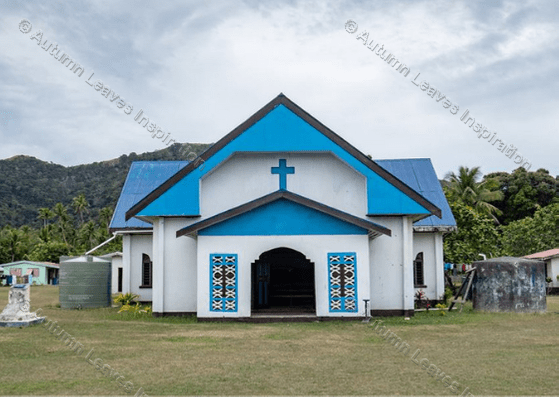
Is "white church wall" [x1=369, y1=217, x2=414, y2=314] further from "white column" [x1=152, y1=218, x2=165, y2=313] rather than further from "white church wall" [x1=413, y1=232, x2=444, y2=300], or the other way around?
"white column" [x1=152, y1=218, x2=165, y2=313]

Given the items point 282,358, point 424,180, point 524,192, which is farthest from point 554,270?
point 282,358

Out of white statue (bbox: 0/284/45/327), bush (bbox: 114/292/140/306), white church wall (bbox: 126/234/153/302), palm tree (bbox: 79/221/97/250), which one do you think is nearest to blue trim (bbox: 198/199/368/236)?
white statue (bbox: 0/284/45/327)

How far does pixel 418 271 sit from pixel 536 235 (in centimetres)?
2560

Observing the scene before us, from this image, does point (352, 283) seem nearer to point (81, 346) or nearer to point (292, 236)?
point (292, 236)

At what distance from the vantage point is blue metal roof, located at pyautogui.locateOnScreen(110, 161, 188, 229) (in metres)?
25.5

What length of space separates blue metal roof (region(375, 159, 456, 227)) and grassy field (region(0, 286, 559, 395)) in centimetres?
688

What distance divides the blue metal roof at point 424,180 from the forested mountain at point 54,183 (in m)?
86.7

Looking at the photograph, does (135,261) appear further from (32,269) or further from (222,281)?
(32,269)

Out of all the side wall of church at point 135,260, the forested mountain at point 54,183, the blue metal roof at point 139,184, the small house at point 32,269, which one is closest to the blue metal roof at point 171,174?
the blue metal roof at point 139,184

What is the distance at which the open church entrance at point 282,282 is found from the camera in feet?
74.3

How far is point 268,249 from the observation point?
1864cm

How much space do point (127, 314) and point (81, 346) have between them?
27.4ft

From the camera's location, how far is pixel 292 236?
61.4ft

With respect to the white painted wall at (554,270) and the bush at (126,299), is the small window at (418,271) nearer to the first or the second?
the bush at (126,299)
